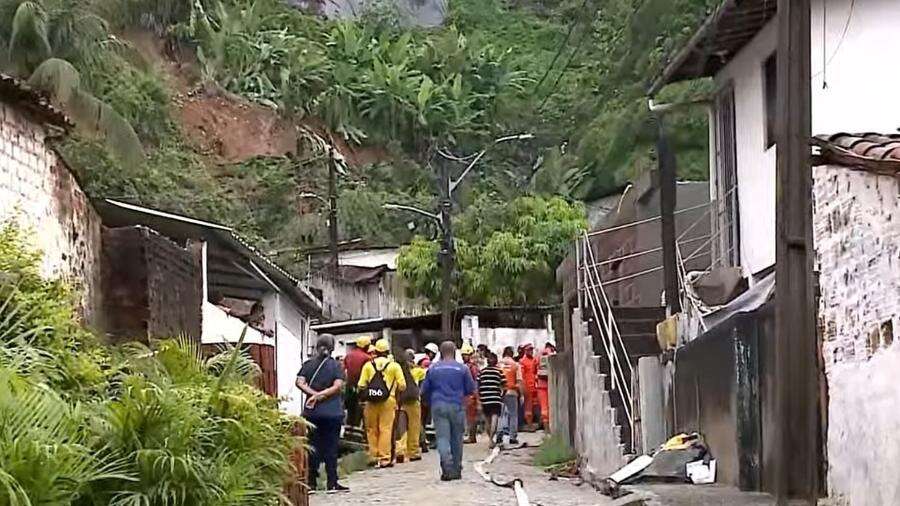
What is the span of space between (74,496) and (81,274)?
6.88 m

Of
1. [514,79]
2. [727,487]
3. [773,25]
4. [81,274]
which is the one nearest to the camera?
[727,487]

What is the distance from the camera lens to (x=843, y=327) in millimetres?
9391

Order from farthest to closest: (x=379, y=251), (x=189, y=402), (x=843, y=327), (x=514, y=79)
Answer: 1. (x=514, y=79)
2. (x=379, y=251)
3. (x=843, y=327)
4. (x=189, y=402)

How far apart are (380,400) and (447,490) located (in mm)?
2769

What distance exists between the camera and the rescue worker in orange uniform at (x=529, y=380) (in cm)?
2495

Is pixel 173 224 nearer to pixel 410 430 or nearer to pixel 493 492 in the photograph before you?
pixel 410 430

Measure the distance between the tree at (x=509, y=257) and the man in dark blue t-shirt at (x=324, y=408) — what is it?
21070 millimetres

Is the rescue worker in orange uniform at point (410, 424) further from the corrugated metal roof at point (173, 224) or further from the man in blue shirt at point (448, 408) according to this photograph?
the corrugated metal roof at point (173, 224)

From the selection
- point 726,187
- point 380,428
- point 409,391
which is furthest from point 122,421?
point 409,391

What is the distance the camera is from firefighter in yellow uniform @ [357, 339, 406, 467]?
55.1 ft

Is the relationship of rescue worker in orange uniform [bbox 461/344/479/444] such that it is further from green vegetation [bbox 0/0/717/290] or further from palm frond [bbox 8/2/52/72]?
palm frond [bbox 8/2/52/72]

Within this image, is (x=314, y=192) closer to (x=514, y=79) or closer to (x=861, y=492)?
(x=514, y=79)

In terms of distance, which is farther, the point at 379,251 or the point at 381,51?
the point at 381,51

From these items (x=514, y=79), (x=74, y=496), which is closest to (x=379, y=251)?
(x=514, y=79)
